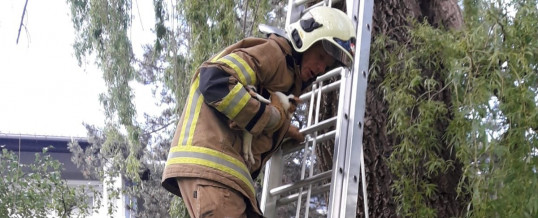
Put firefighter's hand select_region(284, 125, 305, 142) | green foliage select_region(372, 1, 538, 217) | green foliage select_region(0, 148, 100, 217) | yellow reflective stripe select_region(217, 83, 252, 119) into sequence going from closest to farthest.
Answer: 1. yellow reflective stripe select_region(217, 83, 252, 119)
2. green foliage select_region(372, 1, 538, 217)
3. firefighter's hand select_region(284, 125, 305, 142)
4. green foliage select_region(0, 148, 100, 217)

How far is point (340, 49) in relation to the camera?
3332 millimetres

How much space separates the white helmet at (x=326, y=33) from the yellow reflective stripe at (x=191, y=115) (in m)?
0.41

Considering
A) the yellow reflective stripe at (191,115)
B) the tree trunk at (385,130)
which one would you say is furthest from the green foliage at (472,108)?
the yellow reflective stripe at (191,115)

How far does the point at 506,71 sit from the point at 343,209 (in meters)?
0.97

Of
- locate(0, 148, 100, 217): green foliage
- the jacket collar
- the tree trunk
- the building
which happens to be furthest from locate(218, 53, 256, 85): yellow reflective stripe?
the building

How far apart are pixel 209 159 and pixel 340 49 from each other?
0.64 m

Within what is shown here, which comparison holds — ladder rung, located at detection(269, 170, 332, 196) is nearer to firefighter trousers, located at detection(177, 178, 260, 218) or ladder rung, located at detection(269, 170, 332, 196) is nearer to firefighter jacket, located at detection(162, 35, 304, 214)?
firefighter jacket, located at detection(162, 35, 304, 214)

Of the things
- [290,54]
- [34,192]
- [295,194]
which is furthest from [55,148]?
[290,54]

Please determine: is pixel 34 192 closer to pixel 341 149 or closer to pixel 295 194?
pixel 295 194

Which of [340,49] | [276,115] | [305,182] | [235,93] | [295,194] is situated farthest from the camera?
[295,194]

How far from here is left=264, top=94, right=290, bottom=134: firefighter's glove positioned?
3209 mm

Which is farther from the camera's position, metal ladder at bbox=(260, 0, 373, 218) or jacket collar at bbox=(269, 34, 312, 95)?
jacket collar at bbox=(269, 34, 312, 95)

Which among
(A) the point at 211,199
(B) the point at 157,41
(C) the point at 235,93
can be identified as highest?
(B) the point at 157,41

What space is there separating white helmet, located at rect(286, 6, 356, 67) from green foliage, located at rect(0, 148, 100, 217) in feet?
15.8
